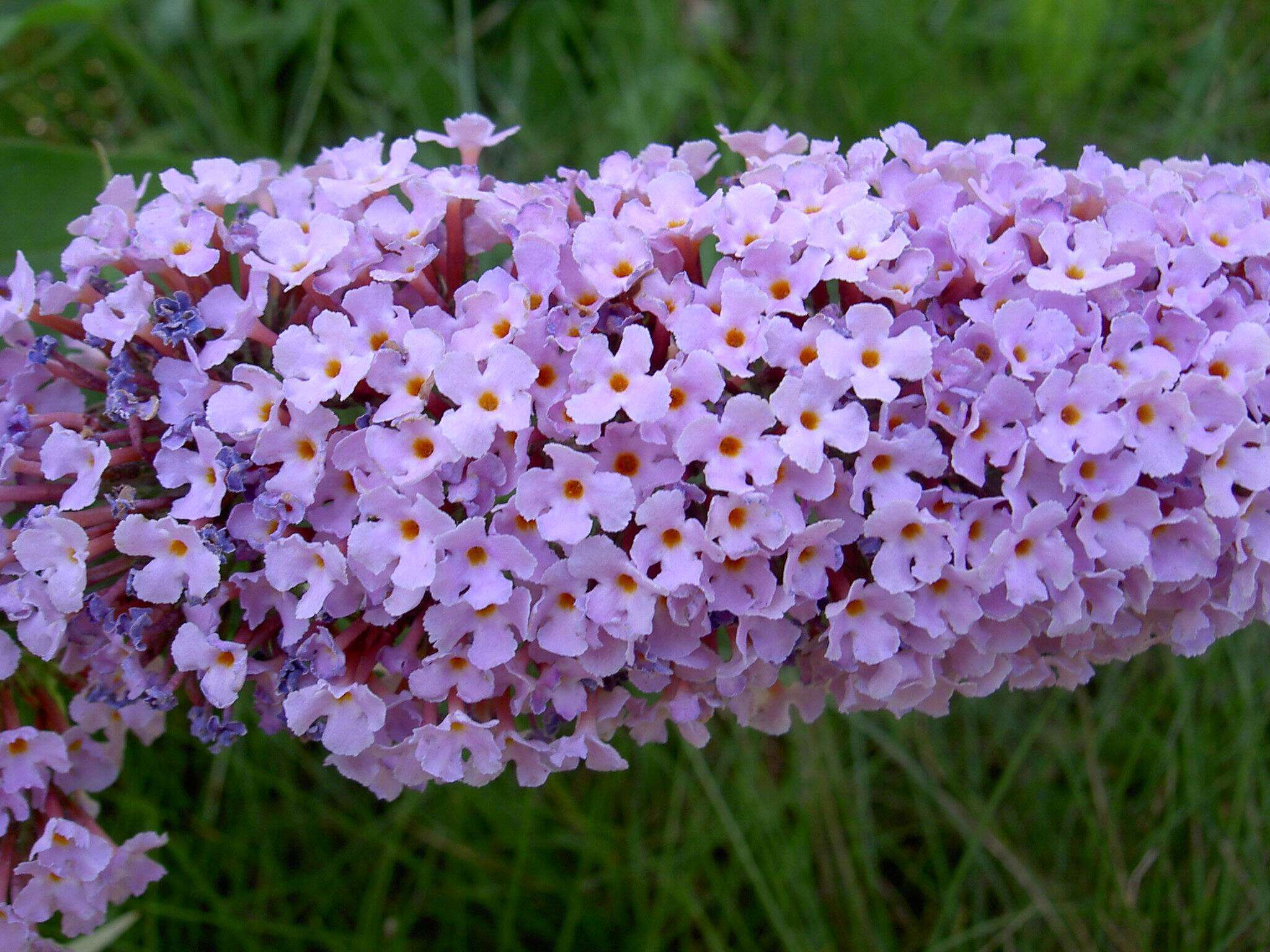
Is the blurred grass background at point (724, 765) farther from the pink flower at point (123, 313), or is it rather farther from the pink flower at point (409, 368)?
the pink flower at point (409, 368)

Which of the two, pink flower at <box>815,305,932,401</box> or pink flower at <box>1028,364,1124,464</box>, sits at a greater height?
pink flower at <box>815,305,932,401</box>

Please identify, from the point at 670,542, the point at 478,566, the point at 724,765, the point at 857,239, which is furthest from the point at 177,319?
the point at 724,765

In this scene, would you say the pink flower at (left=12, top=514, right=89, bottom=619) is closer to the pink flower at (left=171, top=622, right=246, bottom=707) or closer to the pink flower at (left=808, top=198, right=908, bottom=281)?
the pink flower at (left=171, top=622, right=246, bottom=707)

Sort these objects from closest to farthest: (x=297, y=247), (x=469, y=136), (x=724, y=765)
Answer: (x=297, y=247) → (x=469, y=136) → (x=724, y=765)

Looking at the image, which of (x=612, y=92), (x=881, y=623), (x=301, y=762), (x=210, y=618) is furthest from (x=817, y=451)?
(x=612, y=92)

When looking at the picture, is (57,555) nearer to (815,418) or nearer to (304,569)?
(304,569)

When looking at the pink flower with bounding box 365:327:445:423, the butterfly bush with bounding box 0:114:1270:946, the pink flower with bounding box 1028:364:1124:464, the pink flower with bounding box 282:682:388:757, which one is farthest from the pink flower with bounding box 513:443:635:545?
the pink flower with bounding box 1028:364:1124:464

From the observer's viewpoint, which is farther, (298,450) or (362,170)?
(362,170)
